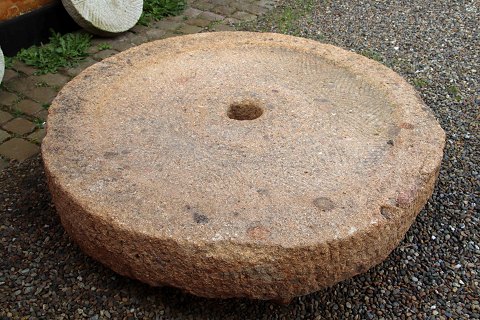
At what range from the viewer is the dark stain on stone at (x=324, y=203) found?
2.17m

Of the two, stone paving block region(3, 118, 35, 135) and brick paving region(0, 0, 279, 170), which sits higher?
stone paving block region(3, 118, 35, 135)

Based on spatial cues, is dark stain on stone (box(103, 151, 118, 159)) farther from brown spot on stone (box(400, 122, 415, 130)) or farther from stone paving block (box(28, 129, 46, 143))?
brown spot on stone (box(400, 122, 415, 130))

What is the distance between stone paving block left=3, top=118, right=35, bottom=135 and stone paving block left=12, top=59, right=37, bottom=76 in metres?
0.65

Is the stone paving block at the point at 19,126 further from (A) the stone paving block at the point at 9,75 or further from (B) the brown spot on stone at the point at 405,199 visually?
(B) the brown spot on stone at the point at 405,199

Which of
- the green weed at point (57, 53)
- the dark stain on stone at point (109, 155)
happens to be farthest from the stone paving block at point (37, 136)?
the dark stain on stone at point (109, 155)

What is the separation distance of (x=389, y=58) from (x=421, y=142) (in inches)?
86.6

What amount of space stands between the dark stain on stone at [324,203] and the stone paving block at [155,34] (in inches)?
119

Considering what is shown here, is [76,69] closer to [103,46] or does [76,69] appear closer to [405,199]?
[103,46]

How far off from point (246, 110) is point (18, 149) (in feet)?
4.94

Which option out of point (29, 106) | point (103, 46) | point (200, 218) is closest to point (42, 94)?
point (29, 106)

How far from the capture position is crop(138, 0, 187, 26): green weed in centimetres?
506

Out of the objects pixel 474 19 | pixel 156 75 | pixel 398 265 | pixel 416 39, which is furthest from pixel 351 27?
pixel 398 265

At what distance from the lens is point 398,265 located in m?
2.66

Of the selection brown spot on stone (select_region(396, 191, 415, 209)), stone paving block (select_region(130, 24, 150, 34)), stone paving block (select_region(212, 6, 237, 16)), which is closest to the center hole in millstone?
brown spot on stone (select_region(396, 191, 415, 209))
